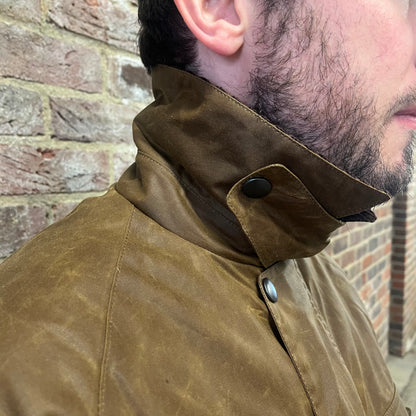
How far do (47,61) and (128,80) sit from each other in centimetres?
26

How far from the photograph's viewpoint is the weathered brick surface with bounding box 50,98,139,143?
943mm

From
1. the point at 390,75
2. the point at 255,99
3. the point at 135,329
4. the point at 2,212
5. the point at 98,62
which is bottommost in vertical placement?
the point at 2,212

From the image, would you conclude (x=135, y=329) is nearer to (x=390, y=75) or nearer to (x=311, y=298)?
(x=311, y=298)

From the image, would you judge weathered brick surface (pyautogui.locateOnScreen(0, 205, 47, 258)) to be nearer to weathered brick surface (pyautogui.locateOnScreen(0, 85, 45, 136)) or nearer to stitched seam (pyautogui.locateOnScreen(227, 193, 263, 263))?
weathered brick surface (pyautogui.locateOnScreen(0, 85, 45, 136))

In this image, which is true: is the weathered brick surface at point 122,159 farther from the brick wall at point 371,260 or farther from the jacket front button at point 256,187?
the brick wall at point 371,260

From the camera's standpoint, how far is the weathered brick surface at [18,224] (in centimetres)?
84

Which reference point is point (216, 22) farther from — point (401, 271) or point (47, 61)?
point (401, 271)

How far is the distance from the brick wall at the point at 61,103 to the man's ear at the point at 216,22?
12.9 inches

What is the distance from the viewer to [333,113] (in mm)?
746

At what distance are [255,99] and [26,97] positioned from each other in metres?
0.48

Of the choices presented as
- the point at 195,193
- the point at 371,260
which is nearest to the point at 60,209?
the point at 195,193

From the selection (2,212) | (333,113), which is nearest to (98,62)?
(2,212)

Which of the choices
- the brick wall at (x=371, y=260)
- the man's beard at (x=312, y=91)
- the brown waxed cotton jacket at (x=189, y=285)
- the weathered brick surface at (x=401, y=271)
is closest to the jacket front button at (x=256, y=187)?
the brown waxed cotton jacket at (x=189, y=285)

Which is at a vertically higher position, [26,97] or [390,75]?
[390,75]
